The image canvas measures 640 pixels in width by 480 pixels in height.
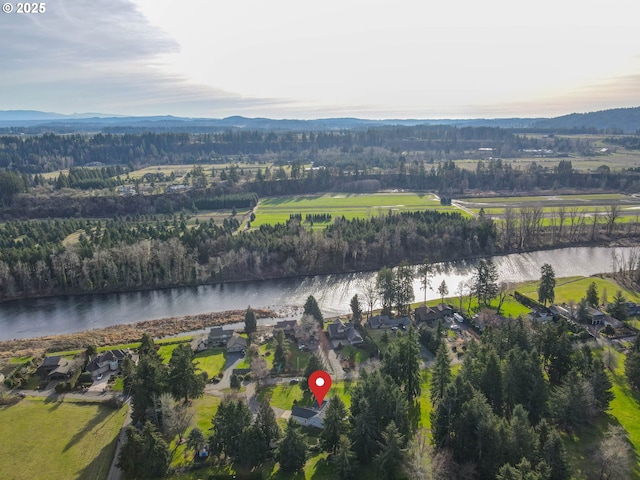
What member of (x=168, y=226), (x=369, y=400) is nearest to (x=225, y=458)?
(x=369, y=400)

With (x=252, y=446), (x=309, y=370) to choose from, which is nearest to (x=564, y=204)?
(x=309, y=370)

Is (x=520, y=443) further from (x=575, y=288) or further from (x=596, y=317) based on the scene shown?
(x=575, y=288)

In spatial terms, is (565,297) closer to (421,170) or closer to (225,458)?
(225,458)

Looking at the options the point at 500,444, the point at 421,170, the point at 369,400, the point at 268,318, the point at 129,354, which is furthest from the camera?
the point at 421,170

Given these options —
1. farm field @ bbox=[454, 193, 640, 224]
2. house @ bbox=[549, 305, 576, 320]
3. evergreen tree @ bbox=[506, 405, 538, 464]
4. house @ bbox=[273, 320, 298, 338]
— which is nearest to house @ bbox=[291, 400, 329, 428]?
evergreen tree @ bbox=[506, 405, 538, 464]

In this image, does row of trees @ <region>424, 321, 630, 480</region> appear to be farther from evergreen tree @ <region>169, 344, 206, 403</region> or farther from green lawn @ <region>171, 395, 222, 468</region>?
evergreen tree @ <region>169, 344, 206, 403</region>

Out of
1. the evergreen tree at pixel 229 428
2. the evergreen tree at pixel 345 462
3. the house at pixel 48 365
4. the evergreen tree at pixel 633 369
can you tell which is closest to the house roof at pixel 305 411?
the evergreen tree at pixel 229 428
